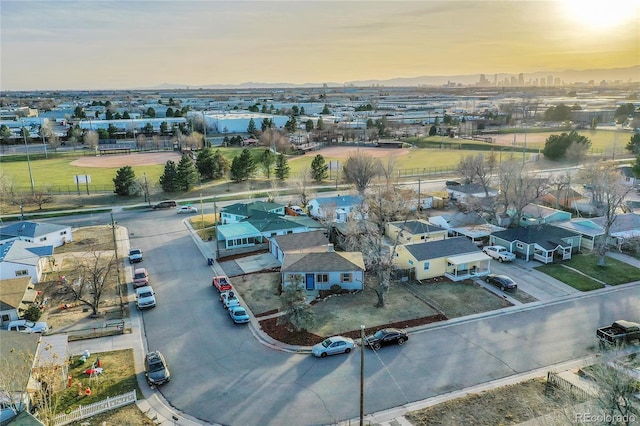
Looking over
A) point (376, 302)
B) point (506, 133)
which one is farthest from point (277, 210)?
point (506, 133)

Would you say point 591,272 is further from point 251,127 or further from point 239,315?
point 251,127

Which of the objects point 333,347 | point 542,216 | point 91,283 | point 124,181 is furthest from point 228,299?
point 124,181

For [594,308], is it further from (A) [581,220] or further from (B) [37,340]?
(B) [37,340]

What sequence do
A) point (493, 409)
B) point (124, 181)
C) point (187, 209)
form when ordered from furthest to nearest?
1. point (124, 181)
2. point (187, 209)
3. point (493, 409)

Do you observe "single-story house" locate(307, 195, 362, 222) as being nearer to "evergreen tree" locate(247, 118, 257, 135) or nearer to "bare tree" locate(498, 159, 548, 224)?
"bare tree" locate(498, 159, 548, 224)

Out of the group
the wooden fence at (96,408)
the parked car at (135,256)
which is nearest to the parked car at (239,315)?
the wooden fence at (96,408)
